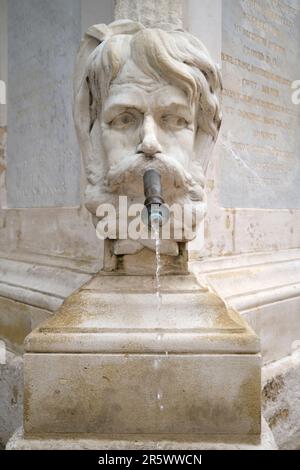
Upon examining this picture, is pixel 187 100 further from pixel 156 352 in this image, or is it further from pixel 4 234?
pixel 4 234

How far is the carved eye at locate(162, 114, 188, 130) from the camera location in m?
1.33

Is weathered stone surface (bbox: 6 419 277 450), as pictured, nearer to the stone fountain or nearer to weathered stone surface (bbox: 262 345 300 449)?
the stone fountain

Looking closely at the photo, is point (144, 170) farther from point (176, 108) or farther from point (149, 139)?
point (176, 108)

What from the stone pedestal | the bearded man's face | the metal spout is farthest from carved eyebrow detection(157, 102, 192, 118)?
the stone pedestal

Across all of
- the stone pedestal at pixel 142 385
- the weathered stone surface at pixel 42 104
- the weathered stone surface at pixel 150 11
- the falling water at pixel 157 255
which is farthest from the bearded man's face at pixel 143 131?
the weathered stone surface at pixel 42 104

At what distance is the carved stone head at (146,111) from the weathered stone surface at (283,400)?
3.02 ft

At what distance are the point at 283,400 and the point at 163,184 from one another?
119cm

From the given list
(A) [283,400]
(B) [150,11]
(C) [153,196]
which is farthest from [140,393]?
(B) [150,11]

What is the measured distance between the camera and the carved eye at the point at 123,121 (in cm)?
134

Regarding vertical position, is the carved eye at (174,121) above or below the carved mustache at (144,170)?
above

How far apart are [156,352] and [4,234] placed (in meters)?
1.60

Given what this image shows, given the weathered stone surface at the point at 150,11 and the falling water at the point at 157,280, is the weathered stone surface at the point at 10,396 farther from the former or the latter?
the weathered stone surface at the point at 150,11

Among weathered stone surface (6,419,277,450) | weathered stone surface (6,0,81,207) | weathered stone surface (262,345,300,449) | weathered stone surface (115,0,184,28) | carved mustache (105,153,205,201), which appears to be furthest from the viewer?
weathered stone surface (6,0,81,207)
